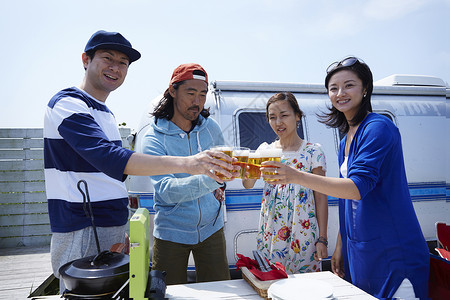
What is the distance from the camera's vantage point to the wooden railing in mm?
6891

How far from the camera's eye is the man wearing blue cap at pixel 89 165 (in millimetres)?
1749

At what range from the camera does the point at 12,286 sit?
4.71 m

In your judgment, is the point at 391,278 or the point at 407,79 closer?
the point at 391,278

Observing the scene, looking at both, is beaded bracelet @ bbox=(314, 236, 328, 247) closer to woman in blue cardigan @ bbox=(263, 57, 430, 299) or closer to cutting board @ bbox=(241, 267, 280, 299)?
woman in blue cardigan @ bbox=(263, 57, 430, 299)

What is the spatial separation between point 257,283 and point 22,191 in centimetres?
726

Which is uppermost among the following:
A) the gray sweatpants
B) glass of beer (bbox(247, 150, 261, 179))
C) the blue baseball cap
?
the blue baseball cap

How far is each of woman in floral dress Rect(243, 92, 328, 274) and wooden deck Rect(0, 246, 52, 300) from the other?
12.5 feet

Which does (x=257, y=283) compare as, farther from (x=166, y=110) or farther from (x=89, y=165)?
(x=166, y=110)

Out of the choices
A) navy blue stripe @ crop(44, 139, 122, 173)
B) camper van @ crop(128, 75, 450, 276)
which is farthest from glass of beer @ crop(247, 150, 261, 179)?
camper van @ crop(128, 75, 450, 276)

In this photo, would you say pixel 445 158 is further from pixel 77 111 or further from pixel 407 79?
pixel 77 111

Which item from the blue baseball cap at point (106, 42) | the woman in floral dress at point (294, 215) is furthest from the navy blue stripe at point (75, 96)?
the woman in floral dress at point (294, 215)

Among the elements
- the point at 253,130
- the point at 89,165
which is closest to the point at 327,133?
the point at 253,130

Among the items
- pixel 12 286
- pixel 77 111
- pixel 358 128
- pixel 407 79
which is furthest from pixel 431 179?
pixel 12 286

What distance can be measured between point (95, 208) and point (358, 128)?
1.79m
